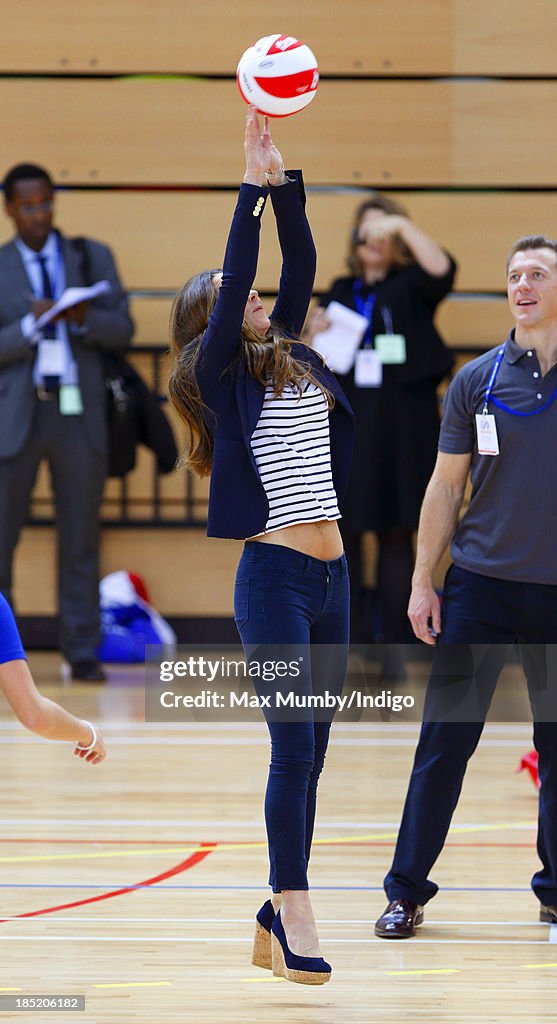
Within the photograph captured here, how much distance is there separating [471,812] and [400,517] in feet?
7.05

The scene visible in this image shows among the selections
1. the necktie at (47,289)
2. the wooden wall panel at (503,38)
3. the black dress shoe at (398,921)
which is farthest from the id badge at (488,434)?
the wooden wall panel at (503,38)

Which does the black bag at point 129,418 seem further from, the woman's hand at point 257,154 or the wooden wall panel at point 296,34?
the woman's hand at point 257,154

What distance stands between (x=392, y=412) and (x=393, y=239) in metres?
0.78

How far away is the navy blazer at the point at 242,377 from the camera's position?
9.53ft

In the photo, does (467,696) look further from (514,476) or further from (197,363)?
(197,363)

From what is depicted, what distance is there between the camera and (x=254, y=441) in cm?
300

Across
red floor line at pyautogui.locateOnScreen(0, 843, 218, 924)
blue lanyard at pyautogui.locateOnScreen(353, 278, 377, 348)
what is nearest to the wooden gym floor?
red floor line at pyautogui.locateOnScreen(0, 843, 218, 924)

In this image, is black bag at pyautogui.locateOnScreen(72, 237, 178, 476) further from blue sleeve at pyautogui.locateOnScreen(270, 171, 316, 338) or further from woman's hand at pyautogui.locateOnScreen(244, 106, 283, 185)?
woman's hand at pyautogui.locateOnScreen(244, 106, 283, 185)

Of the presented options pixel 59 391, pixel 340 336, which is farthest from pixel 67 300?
pixel 340 336

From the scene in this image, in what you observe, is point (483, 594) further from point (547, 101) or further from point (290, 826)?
point (547, 101)

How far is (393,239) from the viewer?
256 inches

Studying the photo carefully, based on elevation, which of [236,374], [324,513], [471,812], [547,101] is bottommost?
[471,812]

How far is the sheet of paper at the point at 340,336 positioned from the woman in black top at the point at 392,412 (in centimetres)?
5

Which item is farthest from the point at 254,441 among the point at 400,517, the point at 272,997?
the point at 400,517
